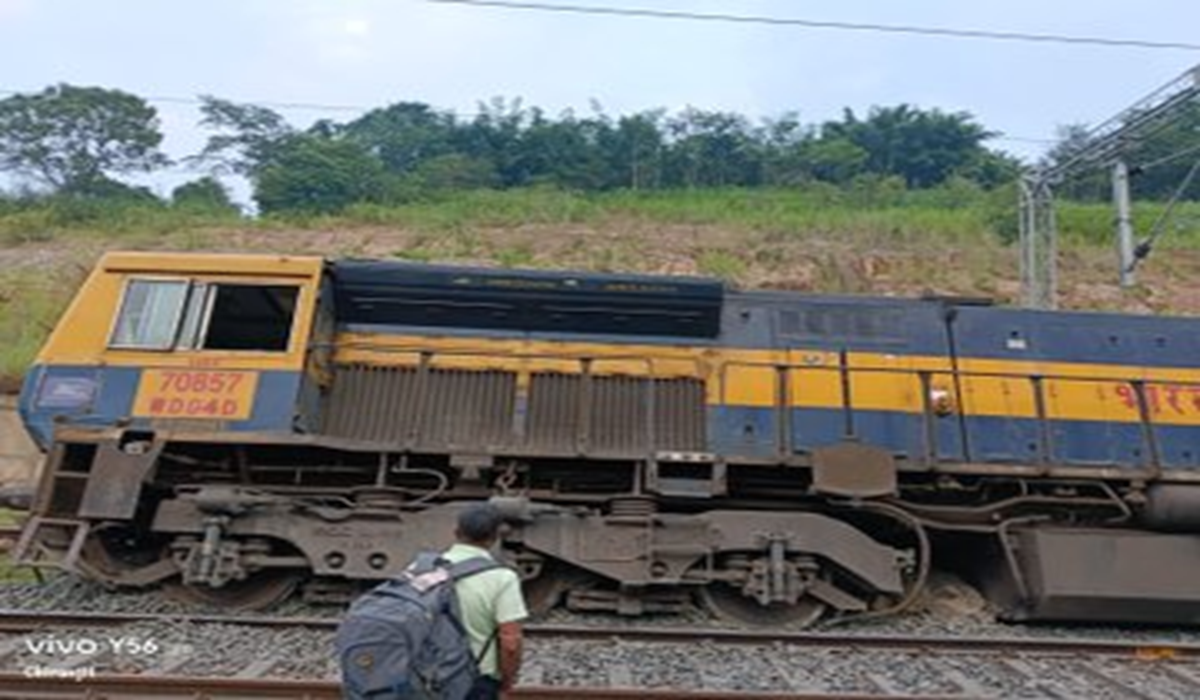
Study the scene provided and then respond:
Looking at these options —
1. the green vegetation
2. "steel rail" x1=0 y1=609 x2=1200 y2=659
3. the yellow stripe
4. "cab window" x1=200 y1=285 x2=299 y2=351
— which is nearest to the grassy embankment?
the green vegetation

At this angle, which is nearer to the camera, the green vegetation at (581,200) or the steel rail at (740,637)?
the steel rail at (740,637)

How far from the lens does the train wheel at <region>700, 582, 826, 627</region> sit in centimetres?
757

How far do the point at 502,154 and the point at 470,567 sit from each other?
147ft

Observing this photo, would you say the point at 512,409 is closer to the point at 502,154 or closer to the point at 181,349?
the point at 181,349

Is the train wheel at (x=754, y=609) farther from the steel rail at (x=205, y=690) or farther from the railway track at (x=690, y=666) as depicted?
the steel rail at (x=205, y=690)

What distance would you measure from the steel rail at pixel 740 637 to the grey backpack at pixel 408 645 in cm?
362

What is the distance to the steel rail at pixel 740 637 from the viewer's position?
6539 millimetres

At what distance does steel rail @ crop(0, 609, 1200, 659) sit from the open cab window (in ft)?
6.88

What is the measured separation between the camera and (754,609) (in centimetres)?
766

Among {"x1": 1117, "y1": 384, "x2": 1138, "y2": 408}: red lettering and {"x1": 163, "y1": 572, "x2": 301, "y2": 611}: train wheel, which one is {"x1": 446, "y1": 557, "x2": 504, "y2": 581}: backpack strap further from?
{"x1": 1117, "y1": 384, "x2": 1138, "y2": 408}: red lettering

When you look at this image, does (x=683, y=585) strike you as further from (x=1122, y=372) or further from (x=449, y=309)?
(x=1122, y=372)

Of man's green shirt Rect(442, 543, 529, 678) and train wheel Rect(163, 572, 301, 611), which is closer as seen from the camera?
man's green shirt Rect(442, 543, 529, 678)

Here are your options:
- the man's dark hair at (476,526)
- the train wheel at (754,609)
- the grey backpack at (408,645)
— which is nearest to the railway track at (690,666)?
the train wheel at (754,609)

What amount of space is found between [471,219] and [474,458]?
24163 mm
